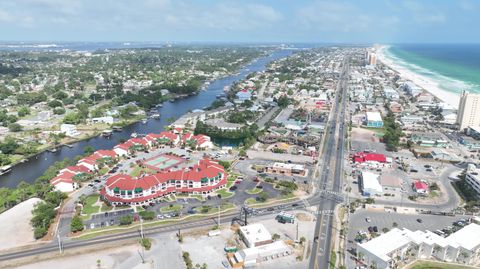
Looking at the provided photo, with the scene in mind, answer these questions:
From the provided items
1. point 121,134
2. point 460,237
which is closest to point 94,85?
point 121,134

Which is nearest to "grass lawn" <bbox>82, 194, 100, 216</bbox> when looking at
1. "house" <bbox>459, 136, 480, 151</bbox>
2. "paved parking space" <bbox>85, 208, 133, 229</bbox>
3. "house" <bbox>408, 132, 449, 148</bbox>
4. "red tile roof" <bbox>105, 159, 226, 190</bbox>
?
"paved parking space" <bbox>85, 208, 133, 229</bbox>

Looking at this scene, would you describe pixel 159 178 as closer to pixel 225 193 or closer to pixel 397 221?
pixel 225 193

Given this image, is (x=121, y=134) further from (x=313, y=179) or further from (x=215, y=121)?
(x=313, y=179)

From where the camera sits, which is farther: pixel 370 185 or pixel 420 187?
pixel 420 187

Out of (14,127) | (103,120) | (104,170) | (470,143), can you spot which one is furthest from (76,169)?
(470,143)

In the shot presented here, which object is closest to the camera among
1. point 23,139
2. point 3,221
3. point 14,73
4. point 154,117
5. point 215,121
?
point 3,221

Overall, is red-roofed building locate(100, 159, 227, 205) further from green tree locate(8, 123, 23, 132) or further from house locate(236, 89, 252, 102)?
house locate(236, 89, 252, 102)
